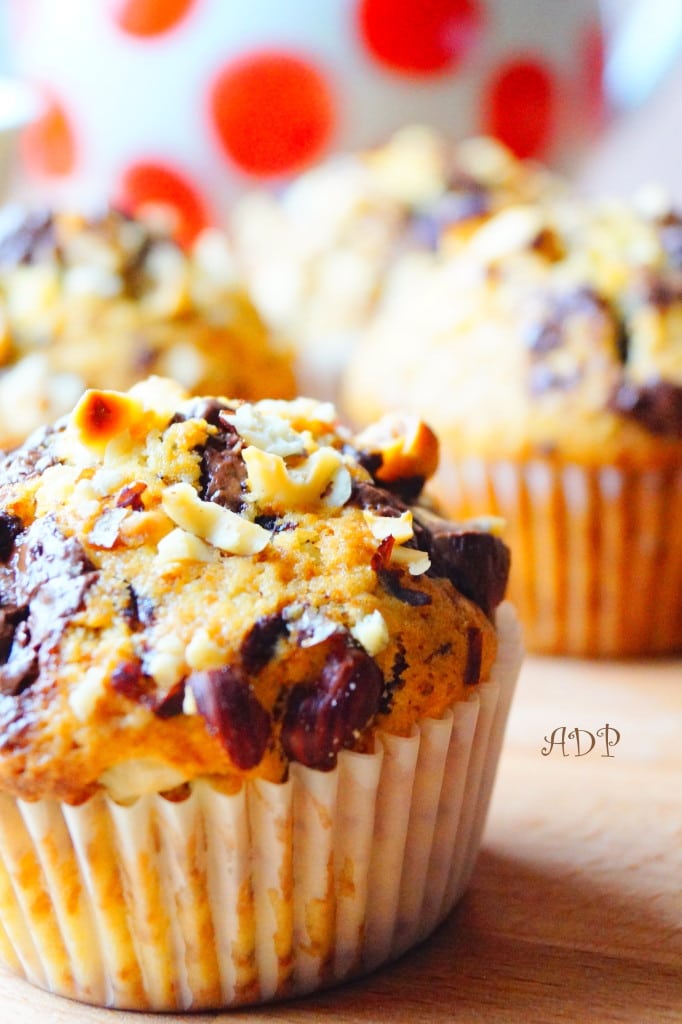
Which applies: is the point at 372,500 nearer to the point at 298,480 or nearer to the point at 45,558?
the point at 298,480

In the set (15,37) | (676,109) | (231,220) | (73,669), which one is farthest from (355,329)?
(73,669)

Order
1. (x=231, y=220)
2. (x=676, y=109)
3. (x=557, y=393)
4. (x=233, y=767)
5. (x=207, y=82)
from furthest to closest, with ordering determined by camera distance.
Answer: (x=676, y=109)
(x=231, y=220)
(x=207, y=82)
(x=557, y=393)
(x=233, y=767)

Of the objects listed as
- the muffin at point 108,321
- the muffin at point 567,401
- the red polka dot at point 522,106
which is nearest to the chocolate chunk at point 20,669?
the muffin at point 108,321

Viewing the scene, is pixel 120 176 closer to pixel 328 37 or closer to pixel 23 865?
pixel 328 37

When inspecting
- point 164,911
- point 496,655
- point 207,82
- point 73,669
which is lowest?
point 164,911

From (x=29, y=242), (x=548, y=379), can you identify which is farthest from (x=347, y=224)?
(x=548, y=379)

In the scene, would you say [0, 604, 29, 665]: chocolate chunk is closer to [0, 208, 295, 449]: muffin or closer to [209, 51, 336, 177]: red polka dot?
[0, 208, 295, 449]: muffin
